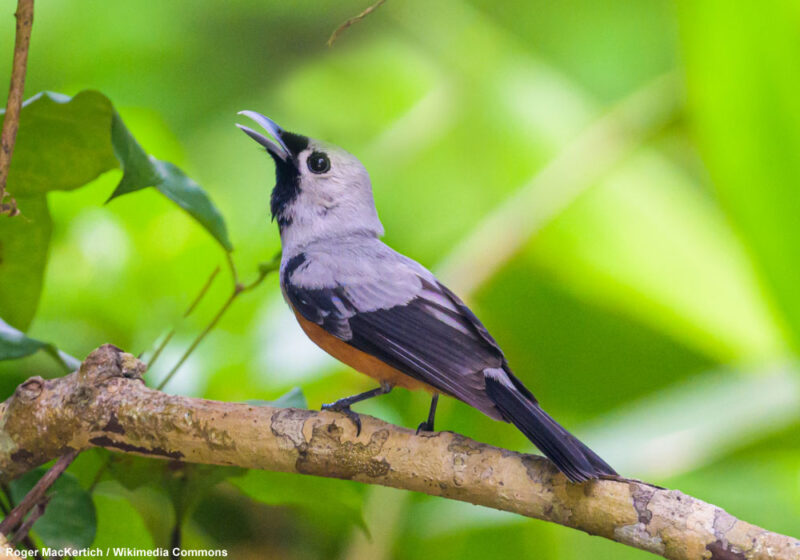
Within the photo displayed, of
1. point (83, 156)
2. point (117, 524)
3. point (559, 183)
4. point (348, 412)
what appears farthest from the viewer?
point (559, 183)

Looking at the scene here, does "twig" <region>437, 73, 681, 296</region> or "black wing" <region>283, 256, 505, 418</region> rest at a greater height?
"twig" <region>437, 73, 681, 296</region>

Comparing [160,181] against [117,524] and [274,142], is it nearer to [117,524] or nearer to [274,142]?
[274,142]

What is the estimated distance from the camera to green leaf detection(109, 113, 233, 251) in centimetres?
124

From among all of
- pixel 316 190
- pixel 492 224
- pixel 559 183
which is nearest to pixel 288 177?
pixel 316 190

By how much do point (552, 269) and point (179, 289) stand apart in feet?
3.79

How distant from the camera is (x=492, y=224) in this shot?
248 centimetres

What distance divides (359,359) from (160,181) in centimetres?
46

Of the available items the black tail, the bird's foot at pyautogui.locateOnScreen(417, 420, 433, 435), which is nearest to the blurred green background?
the bird's foot at pyautogui.locateOnScreen(417, 420, 433, 435)

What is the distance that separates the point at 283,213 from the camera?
171 cm

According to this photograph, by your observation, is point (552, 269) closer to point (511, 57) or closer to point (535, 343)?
point (535, 343)

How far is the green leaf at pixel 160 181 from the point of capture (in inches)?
48.9

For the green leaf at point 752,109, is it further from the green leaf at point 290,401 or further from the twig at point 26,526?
the twig at point 26,526

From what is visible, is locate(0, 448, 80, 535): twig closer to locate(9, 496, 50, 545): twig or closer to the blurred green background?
locate(9, 496, 50, 545): twig

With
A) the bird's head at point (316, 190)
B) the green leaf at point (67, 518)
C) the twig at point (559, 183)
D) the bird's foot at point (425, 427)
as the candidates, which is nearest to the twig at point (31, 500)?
the green leaf at point (67, 518)
